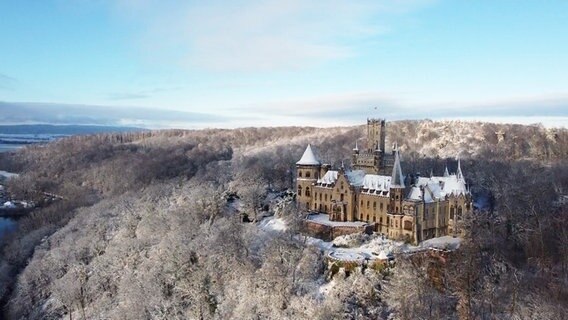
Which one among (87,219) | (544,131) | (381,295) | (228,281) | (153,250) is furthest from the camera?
(544,131)

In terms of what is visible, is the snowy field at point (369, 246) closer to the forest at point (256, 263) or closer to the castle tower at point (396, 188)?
the forest at point (256, 263)

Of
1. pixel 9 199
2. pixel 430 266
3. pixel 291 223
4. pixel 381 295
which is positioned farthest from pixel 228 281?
pixel 9 199

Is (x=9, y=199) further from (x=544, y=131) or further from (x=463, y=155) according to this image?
(x=544, y=131)

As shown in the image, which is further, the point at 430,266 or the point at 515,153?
the point at 515,153

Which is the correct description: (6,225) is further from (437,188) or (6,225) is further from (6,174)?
(437,188)

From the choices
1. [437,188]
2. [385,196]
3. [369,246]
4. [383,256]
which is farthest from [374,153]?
[383,256]

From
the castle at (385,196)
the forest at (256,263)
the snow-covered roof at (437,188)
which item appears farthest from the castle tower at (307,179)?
the snow-covered roof at (437,188)

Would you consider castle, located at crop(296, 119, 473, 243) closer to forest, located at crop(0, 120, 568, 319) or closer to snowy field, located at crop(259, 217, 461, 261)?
snowy field, located at crop(259, 217, 461, 261)
